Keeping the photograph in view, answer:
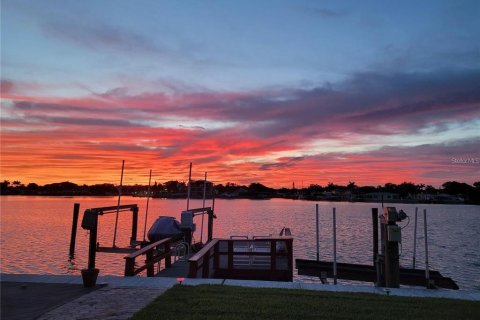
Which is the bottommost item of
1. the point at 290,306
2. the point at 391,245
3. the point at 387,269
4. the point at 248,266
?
the point at 248,266

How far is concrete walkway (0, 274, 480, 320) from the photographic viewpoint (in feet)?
26.0

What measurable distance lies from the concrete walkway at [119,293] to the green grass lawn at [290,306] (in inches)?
21.9

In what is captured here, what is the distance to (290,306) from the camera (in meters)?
8.20

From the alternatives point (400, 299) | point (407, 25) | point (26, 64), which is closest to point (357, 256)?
point (407, 25)

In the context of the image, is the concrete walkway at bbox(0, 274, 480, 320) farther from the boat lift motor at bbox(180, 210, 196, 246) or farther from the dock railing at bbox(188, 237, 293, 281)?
the boat lift motor at bbox(180, 210, 196, 246)

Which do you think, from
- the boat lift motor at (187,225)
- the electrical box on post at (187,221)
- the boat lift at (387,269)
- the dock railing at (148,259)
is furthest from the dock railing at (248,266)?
the electrical box on post at (187,221)

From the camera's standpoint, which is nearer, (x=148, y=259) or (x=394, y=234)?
(x=394, y=234)

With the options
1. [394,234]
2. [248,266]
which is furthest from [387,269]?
[248,266]

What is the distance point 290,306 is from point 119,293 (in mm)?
4172

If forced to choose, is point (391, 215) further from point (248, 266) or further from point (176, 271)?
point (176, 271)

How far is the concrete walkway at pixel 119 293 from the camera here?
26.0 feet

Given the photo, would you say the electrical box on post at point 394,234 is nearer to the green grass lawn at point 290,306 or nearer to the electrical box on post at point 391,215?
the electrical box on post at point 391,215

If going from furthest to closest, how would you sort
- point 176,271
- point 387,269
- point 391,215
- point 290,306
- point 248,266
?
point 248,266, point 176,271, point 391,215, point 387,269, point 290,306

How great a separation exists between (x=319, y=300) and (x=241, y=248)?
43.5 feet
